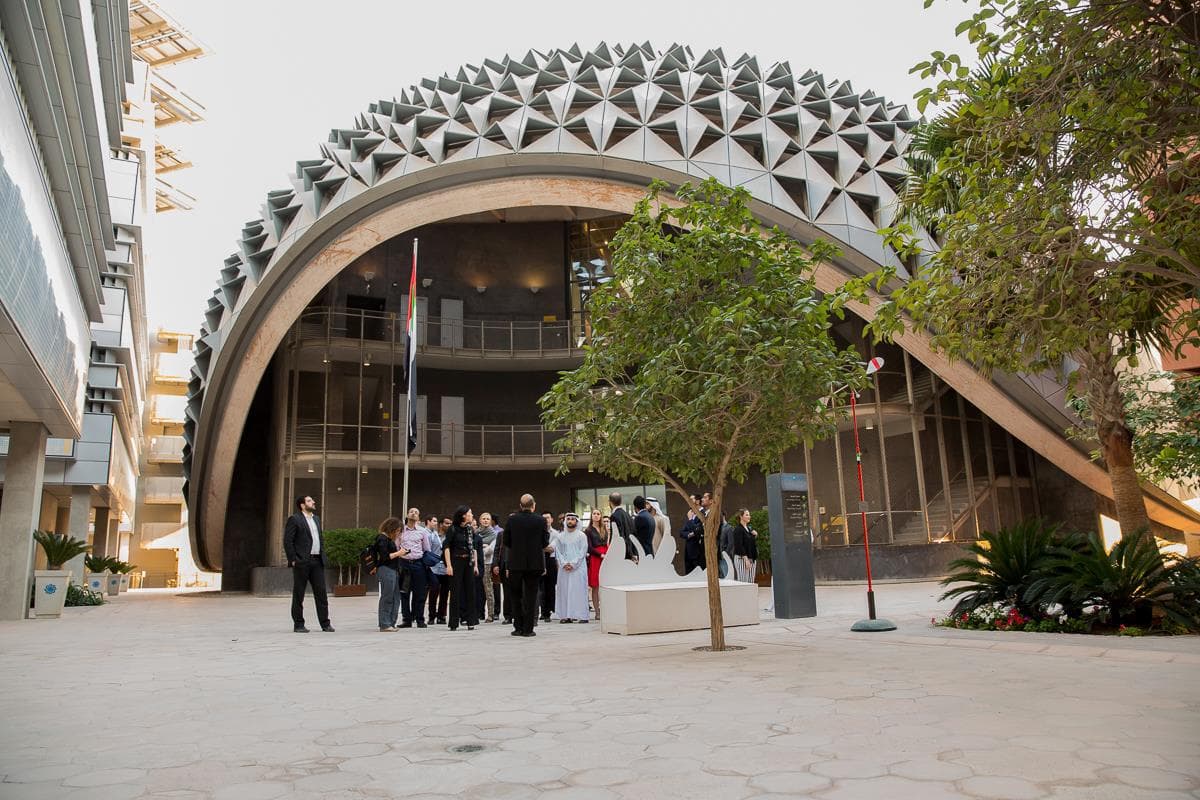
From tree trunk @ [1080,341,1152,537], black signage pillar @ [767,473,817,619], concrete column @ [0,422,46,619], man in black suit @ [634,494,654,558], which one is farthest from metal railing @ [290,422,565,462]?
tree trunk @ [1080,341,1152,537]

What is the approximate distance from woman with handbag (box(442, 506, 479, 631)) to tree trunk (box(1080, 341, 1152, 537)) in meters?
8.61

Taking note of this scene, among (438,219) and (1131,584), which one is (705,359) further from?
(438,219)

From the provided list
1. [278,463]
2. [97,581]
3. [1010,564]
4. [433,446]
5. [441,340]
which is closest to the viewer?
[1010,564]

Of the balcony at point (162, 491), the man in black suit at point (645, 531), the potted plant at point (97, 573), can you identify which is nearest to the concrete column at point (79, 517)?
the potted plant at point (97, 573)

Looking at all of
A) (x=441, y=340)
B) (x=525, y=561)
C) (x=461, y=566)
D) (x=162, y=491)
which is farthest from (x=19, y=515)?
(x=162, y=491)

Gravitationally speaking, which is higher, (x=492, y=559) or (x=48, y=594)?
(x=492, y=559)

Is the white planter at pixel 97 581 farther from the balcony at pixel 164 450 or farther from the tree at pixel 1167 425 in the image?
the balcony at pixel 164 450

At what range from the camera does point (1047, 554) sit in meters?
9.87

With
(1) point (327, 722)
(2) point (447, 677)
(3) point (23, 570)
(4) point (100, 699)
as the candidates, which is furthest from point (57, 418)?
(1) point (327, 722)

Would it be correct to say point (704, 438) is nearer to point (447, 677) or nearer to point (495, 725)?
point (447, 677)

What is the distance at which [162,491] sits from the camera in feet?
178

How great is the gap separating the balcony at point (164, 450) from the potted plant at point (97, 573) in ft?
99.4

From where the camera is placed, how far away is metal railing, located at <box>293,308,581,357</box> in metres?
27.4

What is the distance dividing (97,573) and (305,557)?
2133 cm
